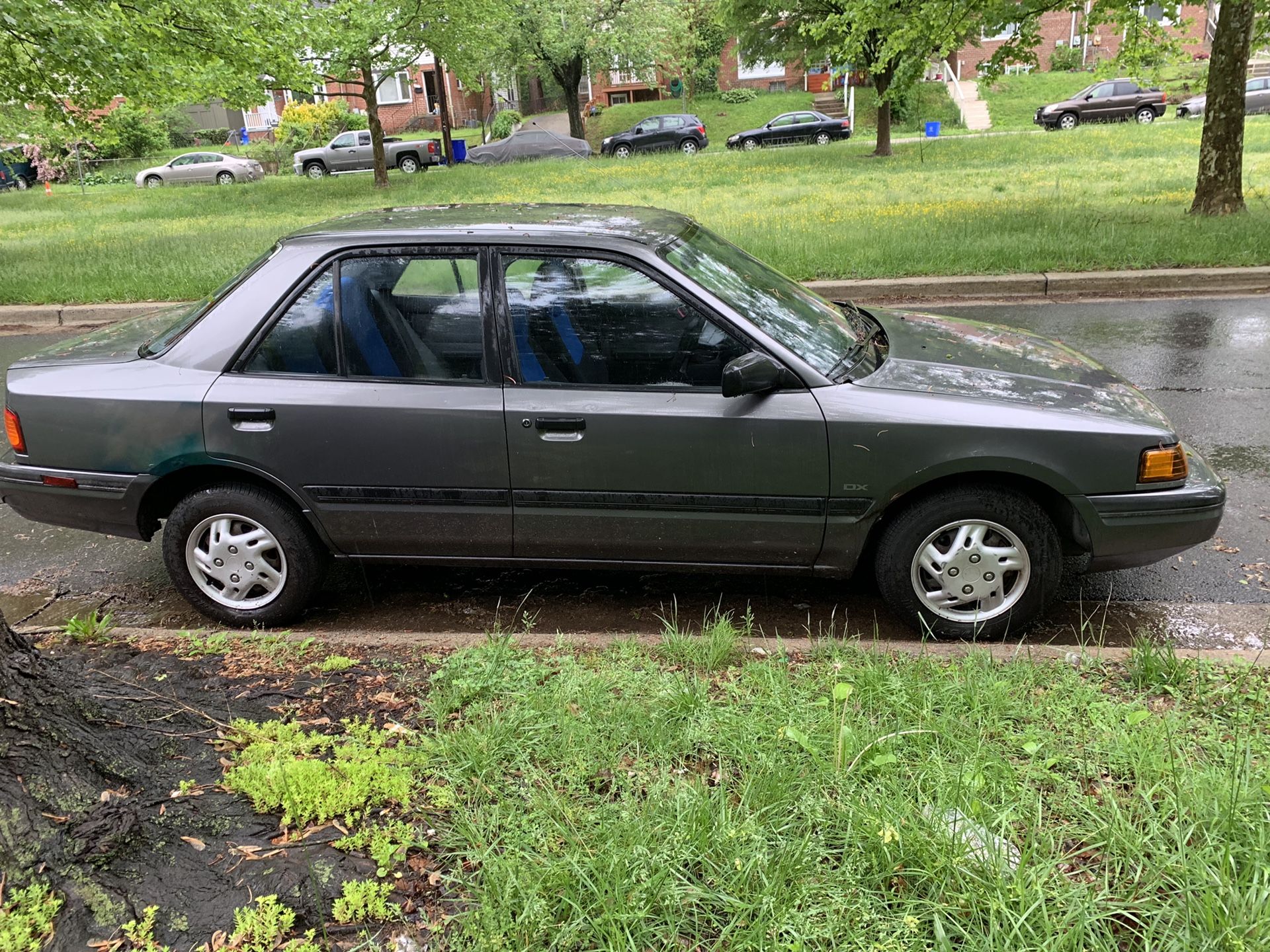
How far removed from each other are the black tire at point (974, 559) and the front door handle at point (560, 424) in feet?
4.18

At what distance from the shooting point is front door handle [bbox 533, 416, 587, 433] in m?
3.62

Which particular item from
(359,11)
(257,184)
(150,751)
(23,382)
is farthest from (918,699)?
(257,184)

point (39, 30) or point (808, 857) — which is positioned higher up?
point (39, 30)

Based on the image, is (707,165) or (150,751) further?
(707,165)

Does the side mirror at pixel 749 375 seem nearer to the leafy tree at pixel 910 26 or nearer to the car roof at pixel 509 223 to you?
the car roof at pixel 509 223

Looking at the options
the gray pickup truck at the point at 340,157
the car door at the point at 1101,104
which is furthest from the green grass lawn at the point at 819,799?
the car door at the point at 1101,104

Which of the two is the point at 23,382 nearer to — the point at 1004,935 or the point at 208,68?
the point at 1004,935

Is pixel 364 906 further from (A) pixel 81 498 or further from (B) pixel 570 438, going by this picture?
(A) pixel 81 498

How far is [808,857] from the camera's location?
2215 mm

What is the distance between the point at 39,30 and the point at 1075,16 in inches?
2027

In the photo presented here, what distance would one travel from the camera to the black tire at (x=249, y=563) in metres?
3.85

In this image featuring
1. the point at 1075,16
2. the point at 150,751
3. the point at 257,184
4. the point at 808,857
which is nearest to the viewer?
the point at 808,857

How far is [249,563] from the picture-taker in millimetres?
3926

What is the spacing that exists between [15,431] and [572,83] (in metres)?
38.5
